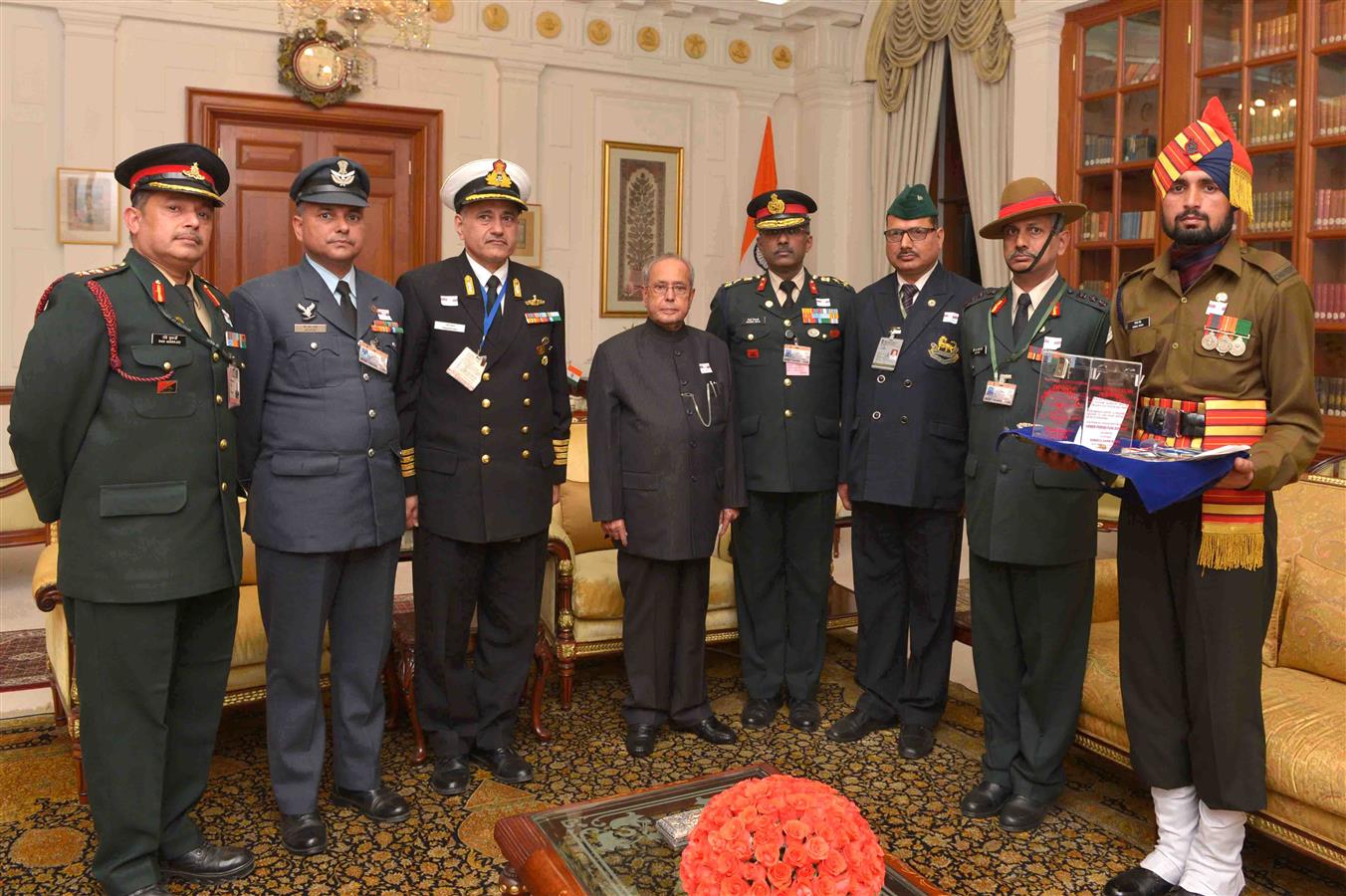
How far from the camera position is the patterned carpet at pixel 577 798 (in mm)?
2709

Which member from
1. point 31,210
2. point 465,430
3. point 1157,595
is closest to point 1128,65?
point 1157,595

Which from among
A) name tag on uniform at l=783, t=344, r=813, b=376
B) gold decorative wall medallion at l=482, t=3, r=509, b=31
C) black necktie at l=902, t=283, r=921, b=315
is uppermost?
gold decorative wall medallion at l=482, t=3, r=509, b=31

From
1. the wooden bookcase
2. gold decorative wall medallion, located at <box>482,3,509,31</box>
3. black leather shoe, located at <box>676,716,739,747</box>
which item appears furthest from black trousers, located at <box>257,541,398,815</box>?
gold decorative wall medallion, located at <box>482,3,509,31</box>

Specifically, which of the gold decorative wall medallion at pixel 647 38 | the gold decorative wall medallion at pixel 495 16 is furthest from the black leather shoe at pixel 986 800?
the gold decorative wall medallion at pixel 647 38

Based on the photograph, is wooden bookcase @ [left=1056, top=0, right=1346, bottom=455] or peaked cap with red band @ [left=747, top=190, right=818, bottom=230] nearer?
peaked cap with red band @ [left=747, top=190, right=818, bottom=230]

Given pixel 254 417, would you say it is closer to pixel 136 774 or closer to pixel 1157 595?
pixel 136 774

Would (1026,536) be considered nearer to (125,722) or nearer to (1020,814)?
(1020,814)

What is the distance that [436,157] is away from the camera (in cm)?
667

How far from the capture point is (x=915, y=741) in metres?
3.52

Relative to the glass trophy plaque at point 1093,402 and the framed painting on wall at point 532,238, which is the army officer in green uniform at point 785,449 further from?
the framed painting on wall at point 532,238

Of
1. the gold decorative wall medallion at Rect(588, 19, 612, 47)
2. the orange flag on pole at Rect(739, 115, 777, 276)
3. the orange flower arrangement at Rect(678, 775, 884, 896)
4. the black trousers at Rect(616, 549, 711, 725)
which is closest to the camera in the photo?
the orange flower arrangement at Rect(678, 775, 884, 896)

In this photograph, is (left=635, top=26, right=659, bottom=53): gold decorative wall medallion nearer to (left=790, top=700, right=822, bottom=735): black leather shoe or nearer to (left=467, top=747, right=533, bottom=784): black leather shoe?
(left=790, top=700, right=822, bottom=735): black leather shoe

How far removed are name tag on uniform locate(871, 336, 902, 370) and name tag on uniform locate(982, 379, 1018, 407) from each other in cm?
44

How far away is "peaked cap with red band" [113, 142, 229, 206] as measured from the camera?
2.48m
